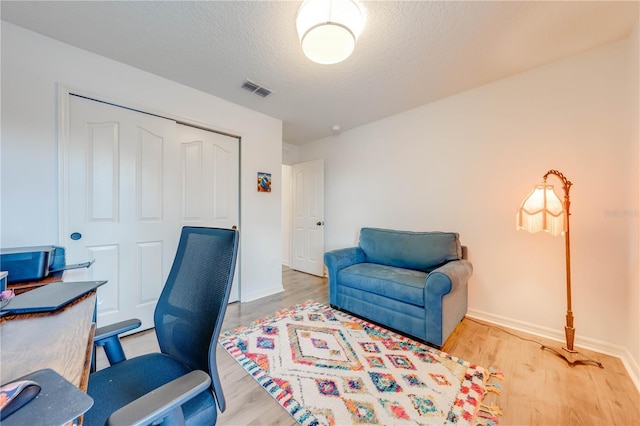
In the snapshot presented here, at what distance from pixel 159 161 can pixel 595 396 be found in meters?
3.76

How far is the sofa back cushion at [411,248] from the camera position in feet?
7.84

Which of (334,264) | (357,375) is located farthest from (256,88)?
(357,375)

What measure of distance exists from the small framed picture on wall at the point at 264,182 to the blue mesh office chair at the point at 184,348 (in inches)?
79.2

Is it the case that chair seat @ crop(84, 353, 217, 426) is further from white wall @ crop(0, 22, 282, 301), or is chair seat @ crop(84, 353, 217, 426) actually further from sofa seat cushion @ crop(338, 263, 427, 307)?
sofa seat cushion @ crop(338, 263, 427, 307)

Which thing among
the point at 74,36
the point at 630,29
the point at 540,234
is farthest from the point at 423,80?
the point at 74,36

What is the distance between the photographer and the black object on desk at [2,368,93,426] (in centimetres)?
42

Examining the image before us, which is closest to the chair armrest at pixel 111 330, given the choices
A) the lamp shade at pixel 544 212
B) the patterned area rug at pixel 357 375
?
the patterned area rug at pixel 357 375

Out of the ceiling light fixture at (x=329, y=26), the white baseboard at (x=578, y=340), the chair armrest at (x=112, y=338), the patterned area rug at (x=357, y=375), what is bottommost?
the patterned area rug at (x=357, y=375)

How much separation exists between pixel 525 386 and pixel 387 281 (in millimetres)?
1088

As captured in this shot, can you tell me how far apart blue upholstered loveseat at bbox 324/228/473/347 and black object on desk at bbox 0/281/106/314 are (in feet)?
6.51

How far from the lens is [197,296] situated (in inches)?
37.2

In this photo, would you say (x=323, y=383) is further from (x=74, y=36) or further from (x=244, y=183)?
(x=74, y=36)

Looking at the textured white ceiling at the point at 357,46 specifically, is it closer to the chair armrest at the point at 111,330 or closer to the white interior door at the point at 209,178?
the white interior door at the point at 209,178

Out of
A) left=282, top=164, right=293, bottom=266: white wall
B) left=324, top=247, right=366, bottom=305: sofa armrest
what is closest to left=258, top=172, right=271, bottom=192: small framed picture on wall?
left=324, top=247, right=366, bottom=305: sofa armrest
